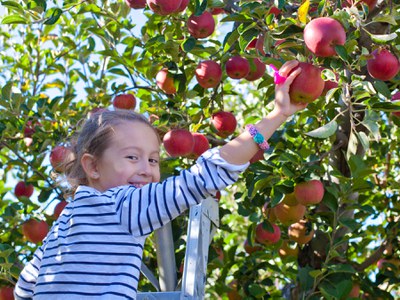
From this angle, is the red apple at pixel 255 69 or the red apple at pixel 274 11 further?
the red apple at pixel 255 69

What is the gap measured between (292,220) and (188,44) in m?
0.76

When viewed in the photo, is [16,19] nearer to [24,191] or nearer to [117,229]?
[24,191]

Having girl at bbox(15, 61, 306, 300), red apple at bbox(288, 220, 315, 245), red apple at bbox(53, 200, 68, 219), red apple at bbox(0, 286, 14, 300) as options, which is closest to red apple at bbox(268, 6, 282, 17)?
girl at bbox(15, 61, 306, 300)

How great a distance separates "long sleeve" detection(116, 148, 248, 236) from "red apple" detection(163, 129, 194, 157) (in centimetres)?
107

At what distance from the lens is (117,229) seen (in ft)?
5.85

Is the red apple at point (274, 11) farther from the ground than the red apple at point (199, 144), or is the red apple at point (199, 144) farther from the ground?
the red apple at point (274, 11)

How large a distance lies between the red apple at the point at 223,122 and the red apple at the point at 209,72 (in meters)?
0.14

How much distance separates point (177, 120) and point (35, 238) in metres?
0.79

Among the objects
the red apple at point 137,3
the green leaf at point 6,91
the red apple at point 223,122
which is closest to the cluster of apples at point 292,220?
the red apple at point 223,122

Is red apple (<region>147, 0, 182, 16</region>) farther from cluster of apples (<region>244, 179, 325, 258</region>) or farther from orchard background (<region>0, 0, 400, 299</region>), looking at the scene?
cluster of apples (<region>244, 179, 325, 258</region>)

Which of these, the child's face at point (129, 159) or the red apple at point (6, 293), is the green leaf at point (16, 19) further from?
the child's face at point (129, 159)

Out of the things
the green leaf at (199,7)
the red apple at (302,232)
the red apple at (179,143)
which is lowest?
the red apple at (302,232)

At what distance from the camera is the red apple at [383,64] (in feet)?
8.21

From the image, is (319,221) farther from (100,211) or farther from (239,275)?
(100,211)
